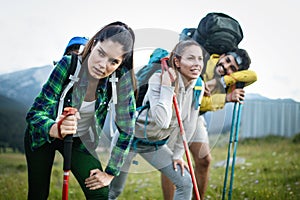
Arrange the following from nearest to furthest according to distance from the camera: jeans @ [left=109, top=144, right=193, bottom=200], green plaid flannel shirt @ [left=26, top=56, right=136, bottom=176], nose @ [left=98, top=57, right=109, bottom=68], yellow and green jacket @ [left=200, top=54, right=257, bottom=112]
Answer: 1. green plaid flannel shirt @ [left=26, top=56, right=136, bottom=176]
2. nose @ [left=98, top=57, right=109, bottom=68]
3. jeans @ [left=109, top=144, right=193, bottom=200]
4. yellow and green jacket @ [left=200, top=54, right=257, bottom=112]

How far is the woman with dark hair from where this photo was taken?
7.61 ft

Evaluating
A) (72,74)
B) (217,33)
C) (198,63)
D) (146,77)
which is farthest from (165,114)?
(217,33)

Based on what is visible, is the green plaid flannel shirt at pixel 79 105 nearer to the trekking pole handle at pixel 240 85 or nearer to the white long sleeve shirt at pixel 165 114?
the white long sleeve shirt at pixel 165 114

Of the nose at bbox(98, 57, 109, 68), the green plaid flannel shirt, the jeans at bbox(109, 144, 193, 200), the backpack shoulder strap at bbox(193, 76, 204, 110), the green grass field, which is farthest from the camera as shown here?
the green grass field

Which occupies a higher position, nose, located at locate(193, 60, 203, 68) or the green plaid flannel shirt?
nose, located at locate(193, 60, 203, 68)

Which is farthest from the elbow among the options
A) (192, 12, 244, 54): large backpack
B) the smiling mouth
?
(192, 12, 244, 54): large backpack

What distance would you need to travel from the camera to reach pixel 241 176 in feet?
13.6

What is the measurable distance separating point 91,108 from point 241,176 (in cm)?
209

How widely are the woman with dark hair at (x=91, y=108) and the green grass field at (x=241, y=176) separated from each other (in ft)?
1.64

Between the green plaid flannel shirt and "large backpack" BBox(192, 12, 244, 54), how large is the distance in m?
0.89

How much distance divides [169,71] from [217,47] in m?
0.60

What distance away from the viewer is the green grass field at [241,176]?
131 inches

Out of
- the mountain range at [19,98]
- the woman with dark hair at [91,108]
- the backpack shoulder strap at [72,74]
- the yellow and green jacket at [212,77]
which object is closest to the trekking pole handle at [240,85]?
the yellow and green jacket at [212,77]

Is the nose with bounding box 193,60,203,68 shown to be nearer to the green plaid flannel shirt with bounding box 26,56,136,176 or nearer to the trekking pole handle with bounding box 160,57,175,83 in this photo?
the trekking pole handle with bounding box 160,57,175,83
